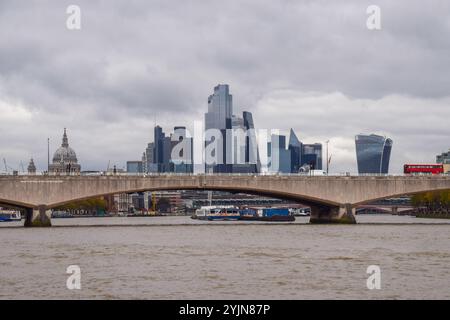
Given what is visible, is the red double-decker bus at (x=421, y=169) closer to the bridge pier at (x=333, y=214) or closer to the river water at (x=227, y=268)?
the bridge pier at (x=333, y=214)

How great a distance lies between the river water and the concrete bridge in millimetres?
32867

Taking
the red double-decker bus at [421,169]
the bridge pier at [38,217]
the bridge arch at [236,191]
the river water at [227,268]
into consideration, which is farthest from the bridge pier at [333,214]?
the river water at [227,268]

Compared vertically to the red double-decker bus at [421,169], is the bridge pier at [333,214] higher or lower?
lower

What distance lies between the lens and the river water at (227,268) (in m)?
42.8

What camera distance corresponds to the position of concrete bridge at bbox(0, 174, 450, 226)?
377 feet

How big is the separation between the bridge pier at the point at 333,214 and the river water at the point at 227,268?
139 feet

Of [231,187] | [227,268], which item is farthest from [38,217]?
[227,268]

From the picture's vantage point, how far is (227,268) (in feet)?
177

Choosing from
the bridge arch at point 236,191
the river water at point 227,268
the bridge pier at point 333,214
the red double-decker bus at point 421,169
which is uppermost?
the red double-decker bus at point 421,169

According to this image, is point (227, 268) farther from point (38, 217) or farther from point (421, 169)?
point (421, 169)

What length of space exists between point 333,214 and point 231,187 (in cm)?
1831

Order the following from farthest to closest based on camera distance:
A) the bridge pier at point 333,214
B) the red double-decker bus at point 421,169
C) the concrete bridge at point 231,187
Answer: the red double-decker bus at point 421,169 < the bridge pier at point 333,214 < the concrete bridge at point 231,187
